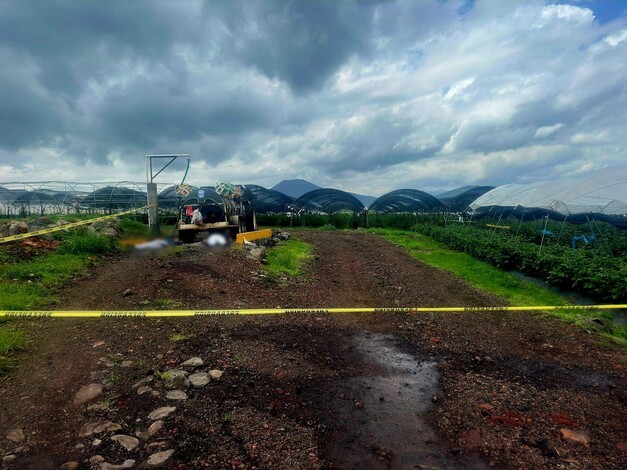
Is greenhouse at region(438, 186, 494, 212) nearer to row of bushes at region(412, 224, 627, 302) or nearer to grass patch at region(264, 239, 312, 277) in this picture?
row of bushes at region(412, 224, 627, 302)

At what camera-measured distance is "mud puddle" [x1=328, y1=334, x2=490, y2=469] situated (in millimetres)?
2984

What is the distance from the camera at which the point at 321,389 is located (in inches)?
159

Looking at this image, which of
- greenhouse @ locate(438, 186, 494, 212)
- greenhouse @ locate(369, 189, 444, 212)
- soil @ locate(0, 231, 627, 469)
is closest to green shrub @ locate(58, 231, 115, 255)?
soil @ locate(0, 231, 627, 469)

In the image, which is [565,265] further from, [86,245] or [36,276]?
[86,245]

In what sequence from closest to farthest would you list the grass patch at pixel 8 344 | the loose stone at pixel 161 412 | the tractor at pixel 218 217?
the loose stone at pixel 161 412 < the grass patch at pixel 8 344 < the tractor at pixel 218 217

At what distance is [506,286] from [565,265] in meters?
1.48

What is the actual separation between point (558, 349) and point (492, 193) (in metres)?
33.7

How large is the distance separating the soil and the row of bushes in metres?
2.55

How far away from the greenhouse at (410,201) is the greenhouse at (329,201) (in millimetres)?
2669

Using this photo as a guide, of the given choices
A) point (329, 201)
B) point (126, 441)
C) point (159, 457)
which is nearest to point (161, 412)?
point (126, 441)

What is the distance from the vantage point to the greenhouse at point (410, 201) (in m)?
38.6

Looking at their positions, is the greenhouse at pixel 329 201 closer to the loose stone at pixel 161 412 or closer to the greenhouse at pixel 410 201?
the greenhouse at pixel 410 201

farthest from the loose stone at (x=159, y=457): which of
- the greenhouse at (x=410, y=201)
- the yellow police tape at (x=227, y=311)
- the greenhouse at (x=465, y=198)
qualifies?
the greenhouse at (x=465, y=198)

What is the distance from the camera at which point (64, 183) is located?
2512 centimetres
